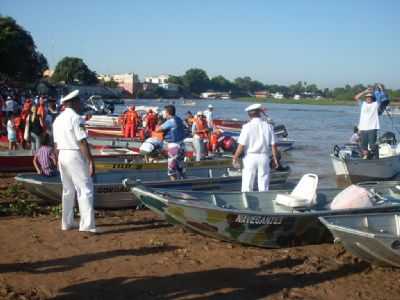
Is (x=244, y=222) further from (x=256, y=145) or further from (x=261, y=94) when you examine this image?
(x=261, y=94)

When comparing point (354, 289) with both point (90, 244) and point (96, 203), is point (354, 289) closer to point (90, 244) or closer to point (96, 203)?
point (90, 244)

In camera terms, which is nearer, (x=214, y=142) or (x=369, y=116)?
(x=369, y=116)

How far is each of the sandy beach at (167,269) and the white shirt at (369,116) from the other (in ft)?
21.2

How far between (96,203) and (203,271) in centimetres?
422

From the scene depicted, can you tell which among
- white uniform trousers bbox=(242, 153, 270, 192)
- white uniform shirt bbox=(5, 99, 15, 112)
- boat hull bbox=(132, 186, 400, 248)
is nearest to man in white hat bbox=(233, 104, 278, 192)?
white uniform trousers bbox=(242, 153, 270, 192)

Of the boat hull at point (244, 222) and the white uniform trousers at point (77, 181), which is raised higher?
the white uniform trousers at point (77, 181)

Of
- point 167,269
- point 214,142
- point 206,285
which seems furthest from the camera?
point 214,142

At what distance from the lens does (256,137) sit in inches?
329

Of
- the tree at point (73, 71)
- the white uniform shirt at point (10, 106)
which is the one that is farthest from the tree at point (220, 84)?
the white uniform shirt at point (10, 106)

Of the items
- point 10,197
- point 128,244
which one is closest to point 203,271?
point 128,244

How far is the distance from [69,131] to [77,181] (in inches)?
28.3

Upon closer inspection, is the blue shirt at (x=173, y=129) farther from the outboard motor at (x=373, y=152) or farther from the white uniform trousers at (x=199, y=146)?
the outboard motor at (x=373, y=152)

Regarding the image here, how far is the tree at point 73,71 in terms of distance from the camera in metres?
117

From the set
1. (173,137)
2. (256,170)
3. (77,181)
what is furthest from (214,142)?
(77,181)
